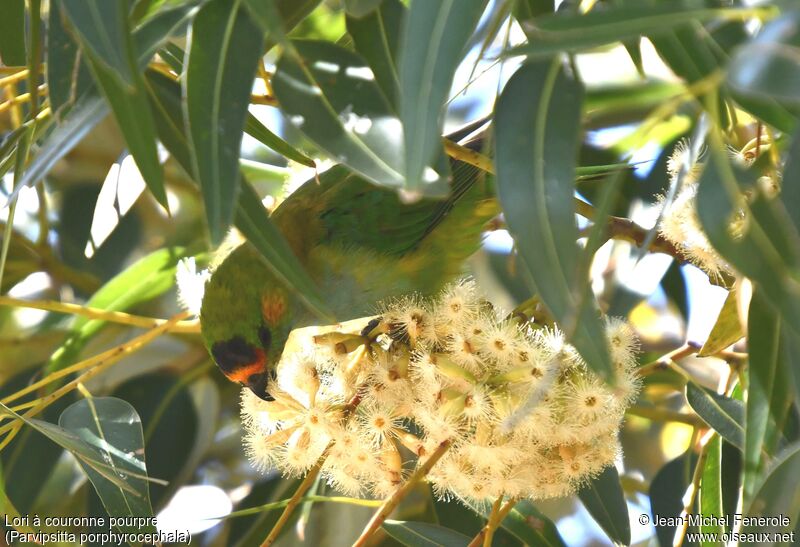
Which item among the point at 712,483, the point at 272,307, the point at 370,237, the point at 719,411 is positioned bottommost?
the point at 712,483

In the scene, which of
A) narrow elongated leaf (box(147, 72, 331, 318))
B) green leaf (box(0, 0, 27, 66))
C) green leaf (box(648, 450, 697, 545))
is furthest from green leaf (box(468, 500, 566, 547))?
green leaf (box(0, 0, 27, 66))

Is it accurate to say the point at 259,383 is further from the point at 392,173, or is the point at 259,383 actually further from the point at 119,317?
the point at 392,173

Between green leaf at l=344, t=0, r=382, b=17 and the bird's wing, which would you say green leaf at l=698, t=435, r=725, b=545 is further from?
green leaf at l=344, t=0, r=382, b=17

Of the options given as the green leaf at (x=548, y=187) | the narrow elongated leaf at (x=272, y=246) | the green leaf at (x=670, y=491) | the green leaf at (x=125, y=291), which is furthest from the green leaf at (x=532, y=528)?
the green leaf at (x=125, y=291)

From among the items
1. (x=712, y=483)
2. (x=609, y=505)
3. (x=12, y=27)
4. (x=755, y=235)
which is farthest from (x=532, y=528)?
(x=12, y=27)

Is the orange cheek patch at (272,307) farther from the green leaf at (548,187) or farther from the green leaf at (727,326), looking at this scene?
the green leaf at (548,187)

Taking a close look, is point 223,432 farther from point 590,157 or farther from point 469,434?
point 469,434

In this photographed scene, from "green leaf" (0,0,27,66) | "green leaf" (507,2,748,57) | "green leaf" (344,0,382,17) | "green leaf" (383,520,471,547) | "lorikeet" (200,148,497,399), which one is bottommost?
"green leaf" (383,520,471,547)
